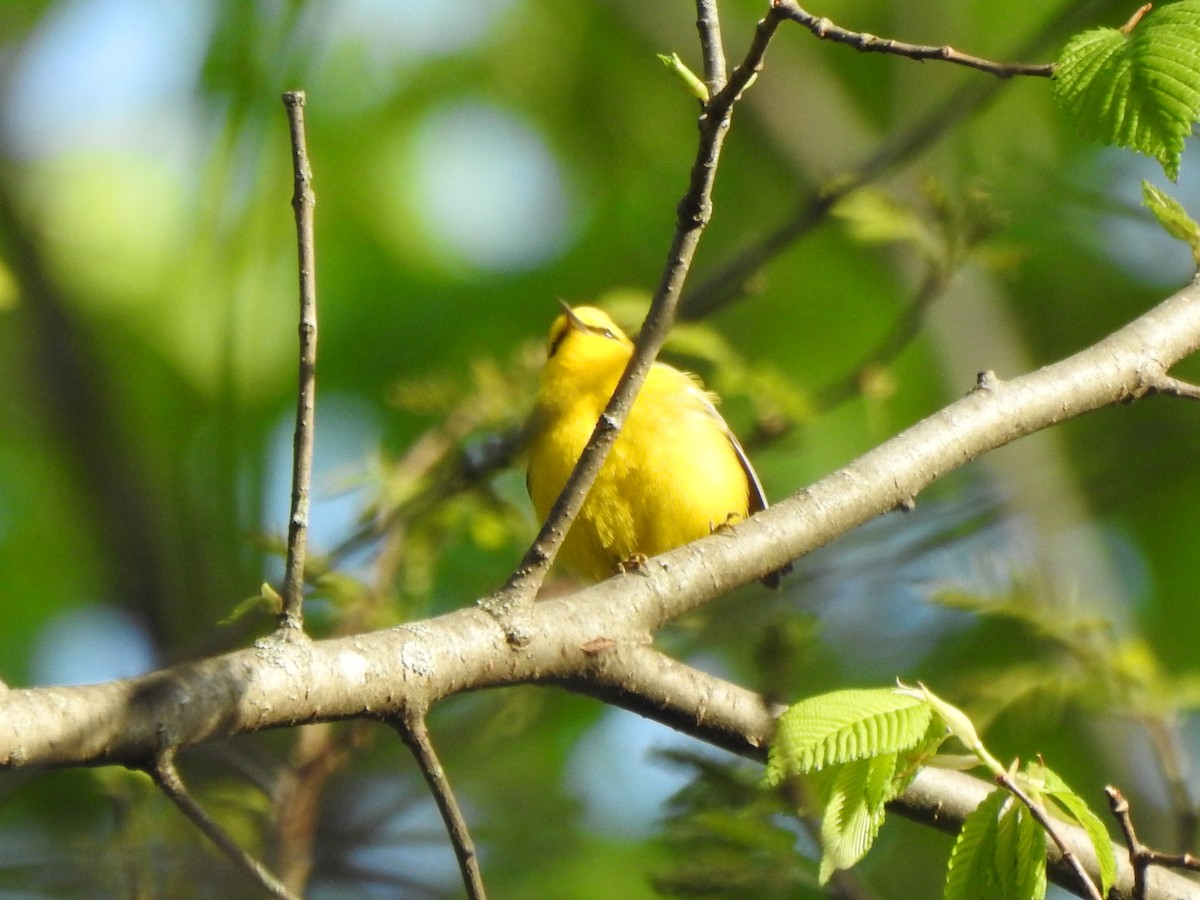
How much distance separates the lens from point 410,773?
4965 mm

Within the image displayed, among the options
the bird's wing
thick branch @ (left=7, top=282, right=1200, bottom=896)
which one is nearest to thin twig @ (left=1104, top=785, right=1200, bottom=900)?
thick branch @ (left=7, top=282, right=1200, bottom=896)

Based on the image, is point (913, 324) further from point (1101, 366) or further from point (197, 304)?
point (197, 304)

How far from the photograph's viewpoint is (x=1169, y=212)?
2.78 metres

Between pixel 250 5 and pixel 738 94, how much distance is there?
343 cm

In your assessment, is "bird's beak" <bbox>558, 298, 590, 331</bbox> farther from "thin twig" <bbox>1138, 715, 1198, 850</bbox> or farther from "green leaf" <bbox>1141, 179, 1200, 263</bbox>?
"green leaf" <bbox>1141, 179, 1200, 263</bbox>

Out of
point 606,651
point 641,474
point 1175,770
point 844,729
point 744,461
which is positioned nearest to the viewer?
point 844,729

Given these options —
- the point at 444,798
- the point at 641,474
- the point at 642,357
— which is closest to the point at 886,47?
the point at 642,357

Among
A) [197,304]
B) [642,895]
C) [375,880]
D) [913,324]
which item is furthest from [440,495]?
[642,895]

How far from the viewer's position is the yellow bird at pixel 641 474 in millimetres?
4582

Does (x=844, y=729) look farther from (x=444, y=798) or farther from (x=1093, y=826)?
(x=444, y=798)

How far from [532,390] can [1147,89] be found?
290 cm

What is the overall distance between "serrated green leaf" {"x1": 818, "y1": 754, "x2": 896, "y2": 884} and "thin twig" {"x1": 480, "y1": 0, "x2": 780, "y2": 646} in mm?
604

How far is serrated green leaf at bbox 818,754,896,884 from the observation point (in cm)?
223

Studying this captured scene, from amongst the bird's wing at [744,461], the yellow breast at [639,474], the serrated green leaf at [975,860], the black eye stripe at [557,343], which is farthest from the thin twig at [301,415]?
the black eye stripe at [557,343]
